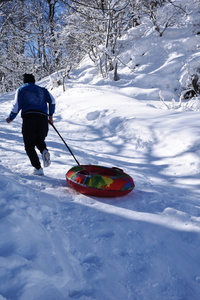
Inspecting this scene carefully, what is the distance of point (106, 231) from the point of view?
221 cm

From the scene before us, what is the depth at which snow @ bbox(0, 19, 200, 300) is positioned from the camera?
153 centimetres

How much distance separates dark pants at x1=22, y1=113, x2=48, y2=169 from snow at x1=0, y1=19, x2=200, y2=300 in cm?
41

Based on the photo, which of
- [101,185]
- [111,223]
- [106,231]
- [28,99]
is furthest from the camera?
[28,99]

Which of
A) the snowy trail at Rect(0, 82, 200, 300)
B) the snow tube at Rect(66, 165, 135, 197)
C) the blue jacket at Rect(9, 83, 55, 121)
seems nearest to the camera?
the snowy trail at Rect(0, 82, 200, 300)

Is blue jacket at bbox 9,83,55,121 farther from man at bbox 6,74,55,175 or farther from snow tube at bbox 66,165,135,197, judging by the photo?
snow tube at bbox 66,165,135,197

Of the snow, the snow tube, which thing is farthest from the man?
the snow tube

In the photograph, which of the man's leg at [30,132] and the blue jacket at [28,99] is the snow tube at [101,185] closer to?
the man's leg at [30,132]

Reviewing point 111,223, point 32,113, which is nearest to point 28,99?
point 32,113

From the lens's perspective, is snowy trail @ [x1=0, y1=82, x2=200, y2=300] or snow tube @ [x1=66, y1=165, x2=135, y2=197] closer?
snowy trail @ [x1=0, y1=82, x2=200, y2=300]

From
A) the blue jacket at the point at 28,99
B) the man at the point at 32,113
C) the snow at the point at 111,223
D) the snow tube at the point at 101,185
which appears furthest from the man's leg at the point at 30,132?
the snow tube at the point at 101,185

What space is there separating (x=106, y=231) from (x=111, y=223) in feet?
0.54

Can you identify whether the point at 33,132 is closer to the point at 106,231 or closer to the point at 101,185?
the point at 101,185

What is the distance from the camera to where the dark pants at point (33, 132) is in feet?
11.3

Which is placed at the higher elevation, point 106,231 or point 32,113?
point 32,113
